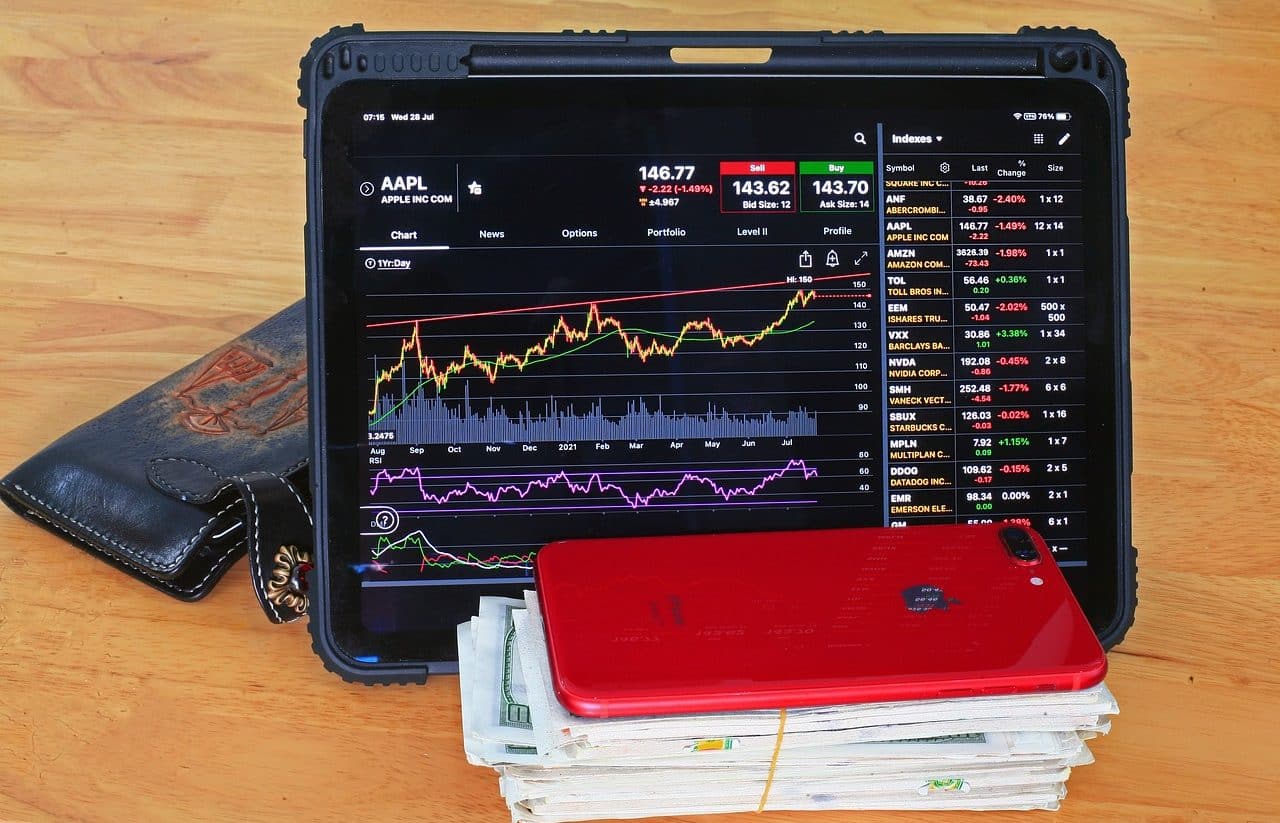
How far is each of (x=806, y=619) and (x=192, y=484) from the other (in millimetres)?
369

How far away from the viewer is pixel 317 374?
67 centimetres

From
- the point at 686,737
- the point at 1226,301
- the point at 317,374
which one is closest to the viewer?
the point at 686,737

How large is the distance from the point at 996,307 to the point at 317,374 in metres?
0.39

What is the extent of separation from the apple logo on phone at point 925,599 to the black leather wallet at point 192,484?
13.5 inches

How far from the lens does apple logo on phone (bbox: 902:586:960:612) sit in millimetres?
621

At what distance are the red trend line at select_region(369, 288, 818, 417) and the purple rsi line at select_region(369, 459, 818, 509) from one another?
4 cm

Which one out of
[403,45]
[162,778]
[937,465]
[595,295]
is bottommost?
[162,778]

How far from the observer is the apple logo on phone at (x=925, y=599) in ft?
2.04

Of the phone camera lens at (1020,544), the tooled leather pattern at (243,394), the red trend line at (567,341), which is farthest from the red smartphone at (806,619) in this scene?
the tooled leather pattern at (243,394)

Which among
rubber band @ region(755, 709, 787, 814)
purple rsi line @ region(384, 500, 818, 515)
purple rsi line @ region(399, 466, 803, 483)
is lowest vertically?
rubber band @ region(755, 709, 787, 814)

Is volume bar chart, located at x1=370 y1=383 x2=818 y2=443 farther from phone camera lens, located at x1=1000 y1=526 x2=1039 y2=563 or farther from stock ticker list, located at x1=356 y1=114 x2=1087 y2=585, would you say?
phone camera lens, located at x1=1000 y1=526 x2=1039 y2=563

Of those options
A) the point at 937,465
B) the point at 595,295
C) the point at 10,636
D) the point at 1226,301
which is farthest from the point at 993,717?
the point at 10,636

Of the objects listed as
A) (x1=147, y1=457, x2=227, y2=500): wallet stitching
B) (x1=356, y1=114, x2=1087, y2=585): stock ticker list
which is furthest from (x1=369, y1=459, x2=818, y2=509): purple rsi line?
(x1=147, y1=457, x2=227, y2=500): wallet stitching

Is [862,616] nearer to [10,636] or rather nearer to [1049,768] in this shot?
[1049,768]
